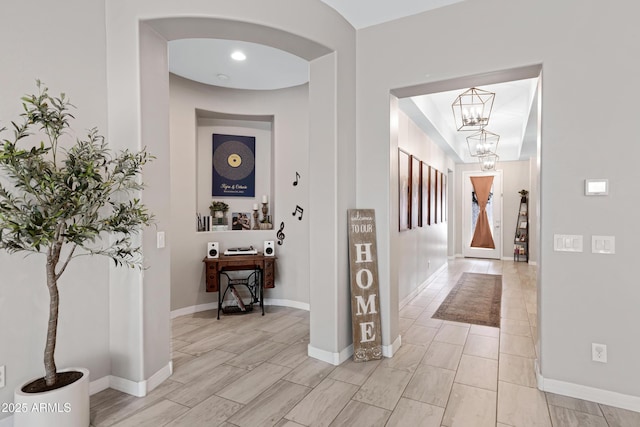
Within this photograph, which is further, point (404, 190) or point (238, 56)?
point (404, 190)

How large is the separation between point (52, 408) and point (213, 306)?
2.81 meters

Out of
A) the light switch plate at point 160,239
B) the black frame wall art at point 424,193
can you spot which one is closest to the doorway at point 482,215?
the black frame wall art at point 424,193

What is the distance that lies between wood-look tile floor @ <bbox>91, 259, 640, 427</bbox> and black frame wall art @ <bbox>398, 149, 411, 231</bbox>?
1434 mm

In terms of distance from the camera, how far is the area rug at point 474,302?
4281 millimetres

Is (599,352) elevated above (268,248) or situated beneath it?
situated beneath

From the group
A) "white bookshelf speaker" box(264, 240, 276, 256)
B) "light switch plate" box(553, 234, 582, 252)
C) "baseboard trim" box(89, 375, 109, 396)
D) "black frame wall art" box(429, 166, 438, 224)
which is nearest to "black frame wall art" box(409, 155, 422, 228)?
"black frame wall art" box(429, 166, 438, 224)

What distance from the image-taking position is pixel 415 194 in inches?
208

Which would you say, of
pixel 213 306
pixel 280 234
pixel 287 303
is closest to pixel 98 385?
pixel 213 306

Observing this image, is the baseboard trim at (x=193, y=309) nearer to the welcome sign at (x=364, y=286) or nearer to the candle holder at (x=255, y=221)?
the candle holder at (x=255, y=221)

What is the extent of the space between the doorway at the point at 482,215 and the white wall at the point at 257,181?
21.4 feet

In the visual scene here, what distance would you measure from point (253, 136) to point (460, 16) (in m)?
3.05

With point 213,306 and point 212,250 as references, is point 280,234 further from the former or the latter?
point 213,306

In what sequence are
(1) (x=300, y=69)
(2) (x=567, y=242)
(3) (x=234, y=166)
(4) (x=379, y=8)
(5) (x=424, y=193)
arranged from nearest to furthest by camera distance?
(2) (x=567, y=242), (4) (x=379, y=8), (1) (x=300, y=69), (3) (x=234, y=166), (5) (x=424, y=193)

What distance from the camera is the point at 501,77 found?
280cm
